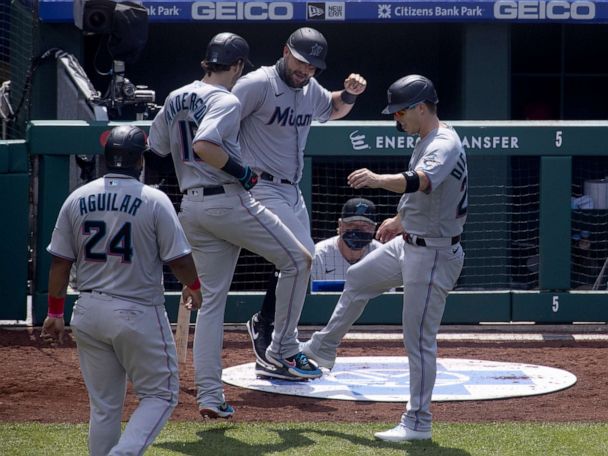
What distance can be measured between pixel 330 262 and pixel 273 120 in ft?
7.88

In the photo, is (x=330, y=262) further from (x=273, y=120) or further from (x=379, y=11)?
(x=379, y=11)

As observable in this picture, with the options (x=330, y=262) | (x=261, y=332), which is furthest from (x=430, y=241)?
(x=330, y=262)

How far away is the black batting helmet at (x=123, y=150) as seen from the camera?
439 centimetres

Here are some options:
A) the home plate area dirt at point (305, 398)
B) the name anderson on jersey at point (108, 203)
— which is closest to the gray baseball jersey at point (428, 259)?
the home plate area dirt at point (305, 398)

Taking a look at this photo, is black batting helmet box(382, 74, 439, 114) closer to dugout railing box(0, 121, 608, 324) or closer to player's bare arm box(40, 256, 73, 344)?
player's bare arm box(40, 256, 73, 344)

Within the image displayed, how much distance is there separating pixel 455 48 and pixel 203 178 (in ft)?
25.2

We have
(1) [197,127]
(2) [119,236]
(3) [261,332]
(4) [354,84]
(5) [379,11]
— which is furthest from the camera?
(5) [379,11]

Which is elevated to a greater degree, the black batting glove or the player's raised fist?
the player's raised fist

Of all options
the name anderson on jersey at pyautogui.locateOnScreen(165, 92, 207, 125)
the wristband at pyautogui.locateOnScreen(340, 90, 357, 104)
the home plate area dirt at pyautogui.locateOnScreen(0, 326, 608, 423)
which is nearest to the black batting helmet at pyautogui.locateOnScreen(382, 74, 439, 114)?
the name anderson on jersey at pyautogui.locateOnScreen(165, 92, 207, 125)

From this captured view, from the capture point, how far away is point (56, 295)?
4418mm

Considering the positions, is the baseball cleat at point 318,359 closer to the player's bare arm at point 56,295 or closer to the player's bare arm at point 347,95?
the player's bare arm at point 347,95

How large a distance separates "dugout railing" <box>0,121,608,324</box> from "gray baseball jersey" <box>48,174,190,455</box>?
3.74 m

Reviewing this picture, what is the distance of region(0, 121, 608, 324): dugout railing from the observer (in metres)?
8.02

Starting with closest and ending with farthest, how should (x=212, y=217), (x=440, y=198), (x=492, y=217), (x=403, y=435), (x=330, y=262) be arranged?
(x=403, y=435) → (x=440, y=198) → (x=212, y=217) → (x=330, y=262) → (x=492, y=217)
